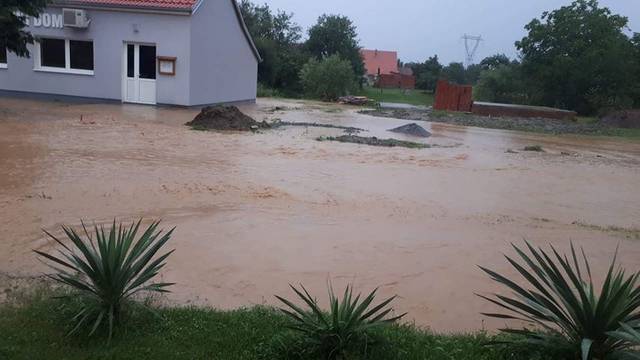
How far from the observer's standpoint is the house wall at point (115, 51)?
24.8 meters

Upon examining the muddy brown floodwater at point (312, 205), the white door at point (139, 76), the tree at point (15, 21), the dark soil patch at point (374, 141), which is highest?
the tree at point (15, 21)

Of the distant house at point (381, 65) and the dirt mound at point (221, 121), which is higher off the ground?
the distant house at point (381, 65)

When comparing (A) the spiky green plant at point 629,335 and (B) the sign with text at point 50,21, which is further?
(B) the sign with text at point 50,21

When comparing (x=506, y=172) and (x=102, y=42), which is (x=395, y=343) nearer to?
(x=506, y=172)

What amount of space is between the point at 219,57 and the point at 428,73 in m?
59.2

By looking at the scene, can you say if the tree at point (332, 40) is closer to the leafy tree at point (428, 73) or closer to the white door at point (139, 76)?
the leafy tree at point (428, 73)

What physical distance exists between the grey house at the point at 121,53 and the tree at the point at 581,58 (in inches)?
1081

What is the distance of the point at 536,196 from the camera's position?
12.4 meters

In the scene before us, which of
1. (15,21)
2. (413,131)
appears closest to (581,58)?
(413,131)

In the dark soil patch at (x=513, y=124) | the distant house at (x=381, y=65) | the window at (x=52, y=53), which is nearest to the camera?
the window at (x=52, y=53)

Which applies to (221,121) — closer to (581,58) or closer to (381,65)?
(581,58)

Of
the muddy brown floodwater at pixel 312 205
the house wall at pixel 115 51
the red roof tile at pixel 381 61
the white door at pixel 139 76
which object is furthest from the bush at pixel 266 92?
the red roof tile at pixel 381 61

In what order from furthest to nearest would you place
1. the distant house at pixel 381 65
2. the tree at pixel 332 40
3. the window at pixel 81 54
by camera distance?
the distant house at pixel 381 65 < the tree at pixel 332 40 < the window at pixel 81 54

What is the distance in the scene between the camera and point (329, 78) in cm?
4594
